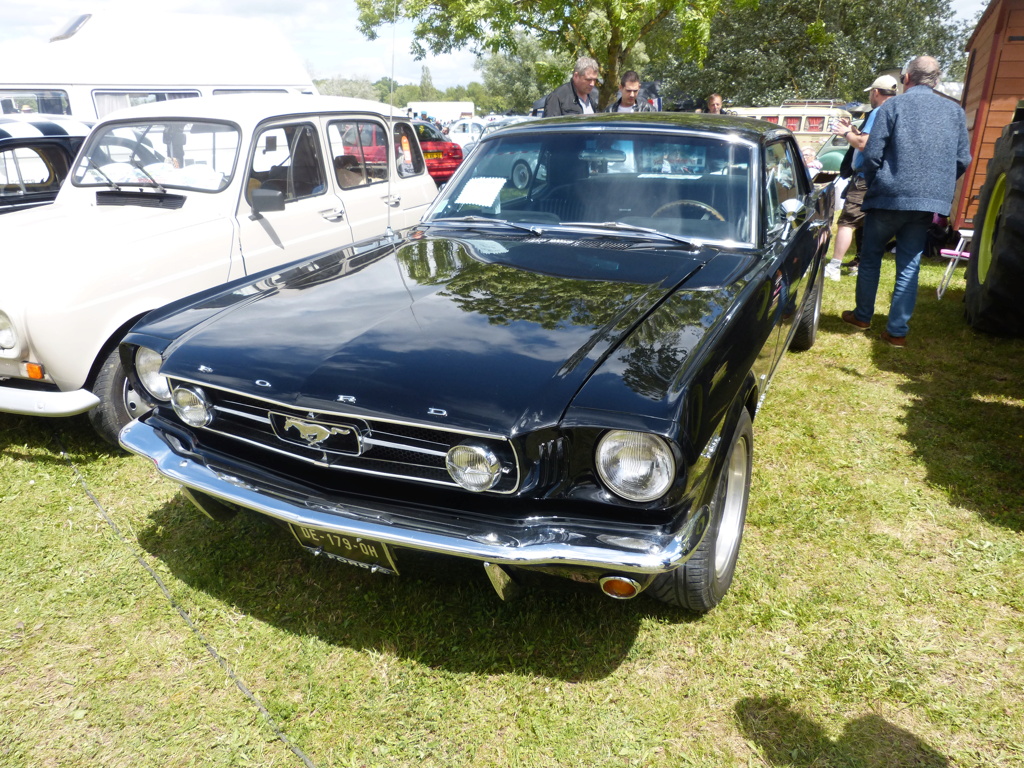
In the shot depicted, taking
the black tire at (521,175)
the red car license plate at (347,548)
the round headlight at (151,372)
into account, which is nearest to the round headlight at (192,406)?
the round headlight at (151,372)

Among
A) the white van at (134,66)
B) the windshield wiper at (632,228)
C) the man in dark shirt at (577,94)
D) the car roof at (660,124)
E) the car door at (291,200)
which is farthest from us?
the white van at (134,66)

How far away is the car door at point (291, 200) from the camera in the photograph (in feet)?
14.8

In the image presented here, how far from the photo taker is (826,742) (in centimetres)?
221

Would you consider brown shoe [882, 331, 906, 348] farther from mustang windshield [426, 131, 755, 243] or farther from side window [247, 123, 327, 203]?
side window [247, 123, 327, 203]

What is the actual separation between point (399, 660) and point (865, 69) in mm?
29905

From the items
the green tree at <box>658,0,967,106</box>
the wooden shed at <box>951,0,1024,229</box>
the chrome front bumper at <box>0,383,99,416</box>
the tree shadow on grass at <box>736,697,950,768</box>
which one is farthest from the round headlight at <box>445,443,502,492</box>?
the green tree at <box>658,0,967,106</box>

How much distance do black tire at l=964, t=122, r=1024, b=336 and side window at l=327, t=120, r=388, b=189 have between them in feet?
14.5

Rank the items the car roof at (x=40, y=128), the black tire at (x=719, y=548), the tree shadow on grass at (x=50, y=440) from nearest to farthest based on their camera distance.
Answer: the black tire at (x=719, y=548)
the tree shadow on grass at (x=50, y=440)
the car roof at (x=40, y=128)

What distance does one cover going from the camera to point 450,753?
2213 mm

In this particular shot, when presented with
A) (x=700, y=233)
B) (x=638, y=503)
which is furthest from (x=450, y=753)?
(x=700, y=233)

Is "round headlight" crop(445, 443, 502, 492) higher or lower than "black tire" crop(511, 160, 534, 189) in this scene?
lower

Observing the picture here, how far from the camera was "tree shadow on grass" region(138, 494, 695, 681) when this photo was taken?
100 inches

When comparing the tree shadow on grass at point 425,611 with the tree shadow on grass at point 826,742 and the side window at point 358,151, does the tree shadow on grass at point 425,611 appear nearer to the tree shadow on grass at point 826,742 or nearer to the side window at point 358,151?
the tree shadow on grass at point 826,742

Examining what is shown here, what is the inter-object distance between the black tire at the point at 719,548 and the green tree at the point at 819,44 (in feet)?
90.2
